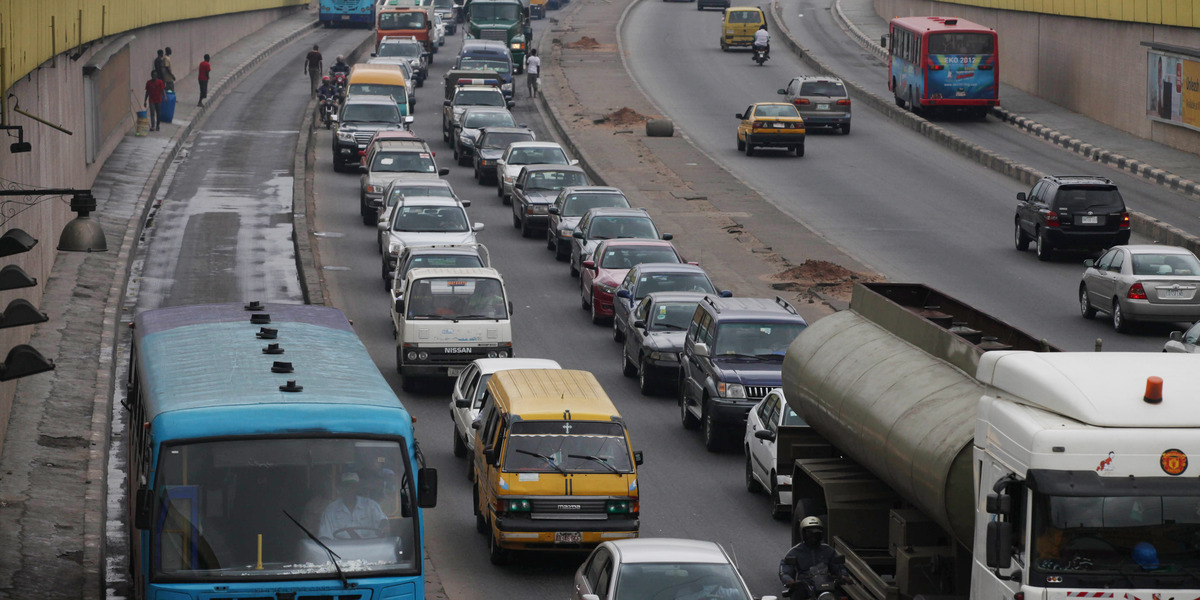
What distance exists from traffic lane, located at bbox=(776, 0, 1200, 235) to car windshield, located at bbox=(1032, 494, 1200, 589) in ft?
92.8

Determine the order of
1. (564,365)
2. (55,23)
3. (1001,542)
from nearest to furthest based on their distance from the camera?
(1001,542)
(564,365)
(55,23)

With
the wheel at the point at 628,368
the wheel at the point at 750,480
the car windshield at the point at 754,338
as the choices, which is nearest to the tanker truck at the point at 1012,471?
the wheel at the point at 750,480

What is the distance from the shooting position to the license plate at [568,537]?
15.9 m

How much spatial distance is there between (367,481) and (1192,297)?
1963 cm

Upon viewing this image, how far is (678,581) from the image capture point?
41.0 feet

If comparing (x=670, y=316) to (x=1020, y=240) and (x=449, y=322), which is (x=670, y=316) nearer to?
(x=449, y=322)

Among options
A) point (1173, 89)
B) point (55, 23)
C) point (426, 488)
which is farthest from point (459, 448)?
point (1173, 89)

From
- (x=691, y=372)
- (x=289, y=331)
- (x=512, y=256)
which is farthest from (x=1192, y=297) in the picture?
(x=289, y=331)

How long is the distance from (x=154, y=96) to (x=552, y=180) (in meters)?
16.9

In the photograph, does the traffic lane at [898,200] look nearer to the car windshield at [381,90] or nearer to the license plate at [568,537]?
the car windshield at [381,90]

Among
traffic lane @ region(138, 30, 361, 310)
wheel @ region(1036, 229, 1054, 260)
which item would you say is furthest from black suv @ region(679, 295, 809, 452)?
wheel @ region(1036, 229, 1054, 260)

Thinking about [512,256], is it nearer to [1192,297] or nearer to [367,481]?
[1192,297]

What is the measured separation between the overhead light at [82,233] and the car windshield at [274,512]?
272 cm

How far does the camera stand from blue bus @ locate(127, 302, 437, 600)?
10.8 metres
